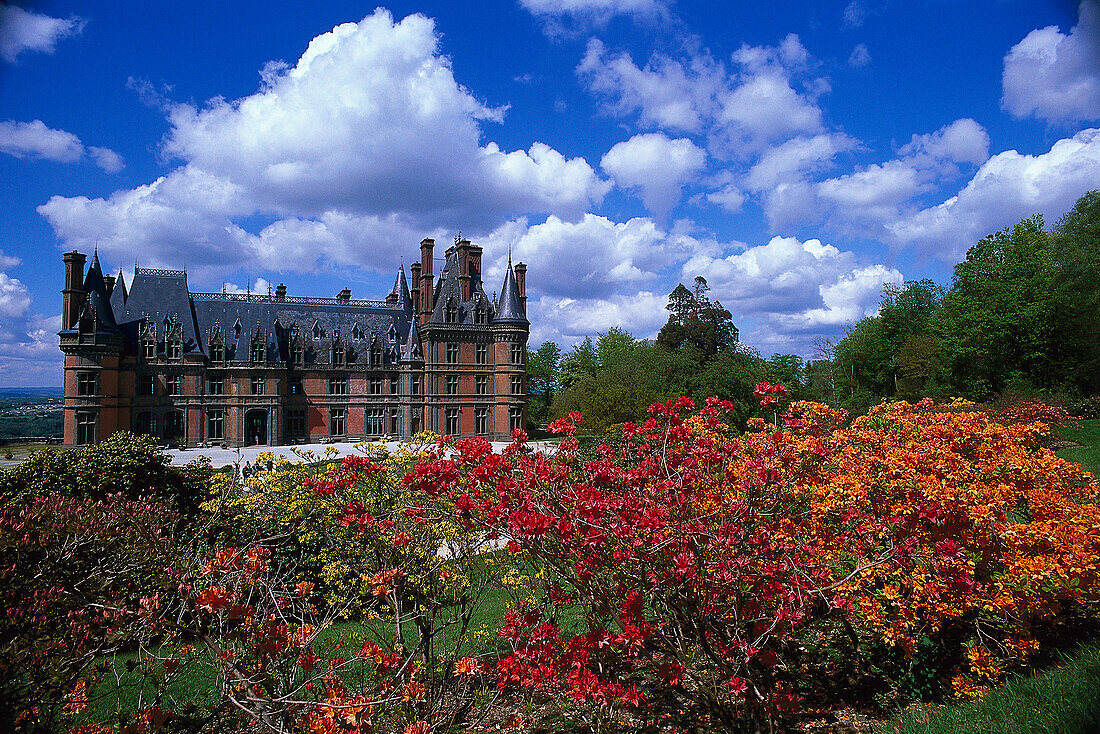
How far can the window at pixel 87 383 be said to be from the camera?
3291cm

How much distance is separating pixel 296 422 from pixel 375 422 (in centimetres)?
567

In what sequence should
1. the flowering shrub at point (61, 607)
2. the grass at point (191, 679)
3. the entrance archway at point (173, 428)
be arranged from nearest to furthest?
the flowering shrub at point (61, 607), the grass at point (191, 679), the entrance archway at point (173, 428)

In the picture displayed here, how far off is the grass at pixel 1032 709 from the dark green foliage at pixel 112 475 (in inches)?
416

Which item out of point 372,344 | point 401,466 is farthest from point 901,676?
point 372,344

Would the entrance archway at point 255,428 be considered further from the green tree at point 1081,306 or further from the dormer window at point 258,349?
the green tree at point 1081,306

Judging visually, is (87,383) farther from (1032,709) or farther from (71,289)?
(1032,709)

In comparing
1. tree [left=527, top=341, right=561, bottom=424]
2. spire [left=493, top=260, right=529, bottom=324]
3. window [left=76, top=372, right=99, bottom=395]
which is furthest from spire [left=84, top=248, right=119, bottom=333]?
tree [left=527, top=341, right=561, bottom=424]

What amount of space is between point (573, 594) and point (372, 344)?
1578 inches

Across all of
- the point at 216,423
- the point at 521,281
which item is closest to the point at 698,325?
the point at 521,281

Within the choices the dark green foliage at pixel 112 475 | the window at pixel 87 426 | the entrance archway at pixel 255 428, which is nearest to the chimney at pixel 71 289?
the window at pixel 87 426

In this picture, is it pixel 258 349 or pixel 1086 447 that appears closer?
pixel 1086 447

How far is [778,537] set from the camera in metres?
4.83

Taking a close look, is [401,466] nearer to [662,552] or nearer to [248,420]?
[662,552]

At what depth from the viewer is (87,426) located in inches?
1302
